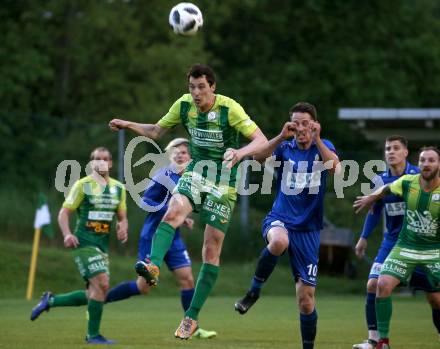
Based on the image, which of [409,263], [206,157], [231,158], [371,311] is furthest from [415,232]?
[231,158]

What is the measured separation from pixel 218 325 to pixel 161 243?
4.66 m

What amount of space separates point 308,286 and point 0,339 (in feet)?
10.8

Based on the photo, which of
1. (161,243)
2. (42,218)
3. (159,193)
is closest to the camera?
(161,243)

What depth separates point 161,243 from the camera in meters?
9.20

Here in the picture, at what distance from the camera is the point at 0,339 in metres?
10.6

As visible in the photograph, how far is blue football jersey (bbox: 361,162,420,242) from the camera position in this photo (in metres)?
11.4

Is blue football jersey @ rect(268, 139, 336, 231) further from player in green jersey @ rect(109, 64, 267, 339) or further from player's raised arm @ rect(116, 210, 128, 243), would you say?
player's raised arm @ rect(116, 210, 128, 243)

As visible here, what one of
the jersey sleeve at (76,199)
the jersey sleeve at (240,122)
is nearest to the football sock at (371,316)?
the jersey sleeve at (240,122)

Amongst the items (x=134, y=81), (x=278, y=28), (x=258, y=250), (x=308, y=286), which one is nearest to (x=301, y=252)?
(x=308, y=286)

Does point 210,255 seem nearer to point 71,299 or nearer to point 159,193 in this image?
point 159,193

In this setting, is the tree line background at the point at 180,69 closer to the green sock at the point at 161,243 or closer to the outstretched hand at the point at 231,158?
the green sock at the point at 161,243

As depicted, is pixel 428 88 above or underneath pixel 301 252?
above

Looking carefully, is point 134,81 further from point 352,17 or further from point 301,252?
point 301,252

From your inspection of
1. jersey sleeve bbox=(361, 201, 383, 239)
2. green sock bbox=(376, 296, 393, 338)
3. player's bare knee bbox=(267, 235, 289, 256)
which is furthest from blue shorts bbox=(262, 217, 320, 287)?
jersey sleeve bbox=(361, 201, 383, 239)
